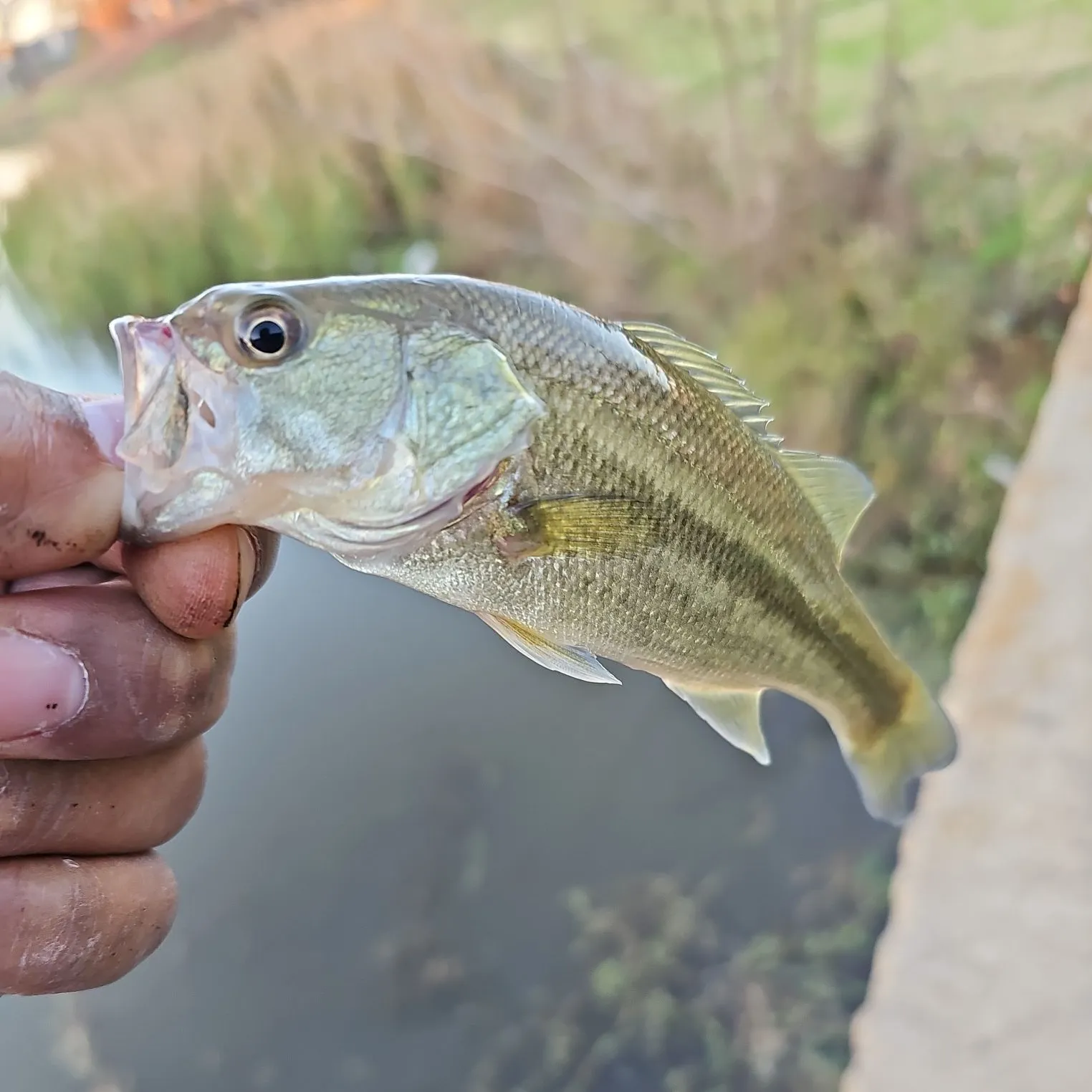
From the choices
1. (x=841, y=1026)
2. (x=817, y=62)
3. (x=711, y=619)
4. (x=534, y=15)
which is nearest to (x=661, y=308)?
(x=817, y=62)

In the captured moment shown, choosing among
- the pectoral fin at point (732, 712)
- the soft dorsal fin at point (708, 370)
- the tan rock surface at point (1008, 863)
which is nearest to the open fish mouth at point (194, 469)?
the soft dorsal fin at point (708, 370)

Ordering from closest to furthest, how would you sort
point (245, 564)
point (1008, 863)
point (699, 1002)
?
point (245, 564), point (1008, 863), point (699, 1002)

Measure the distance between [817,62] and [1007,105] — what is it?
941mm

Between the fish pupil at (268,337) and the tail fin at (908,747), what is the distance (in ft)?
3.64

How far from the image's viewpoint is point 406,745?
366 centimetres

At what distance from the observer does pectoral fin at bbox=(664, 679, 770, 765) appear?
48.0 inches

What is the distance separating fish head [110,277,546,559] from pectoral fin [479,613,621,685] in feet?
0.54

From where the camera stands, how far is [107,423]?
2.72 feet

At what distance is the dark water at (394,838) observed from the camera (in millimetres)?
3105

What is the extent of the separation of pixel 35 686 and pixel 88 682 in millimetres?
48

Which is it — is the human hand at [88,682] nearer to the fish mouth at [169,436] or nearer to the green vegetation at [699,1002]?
the fish mouth at [169,436]

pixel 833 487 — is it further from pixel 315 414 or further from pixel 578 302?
pixel 578 302

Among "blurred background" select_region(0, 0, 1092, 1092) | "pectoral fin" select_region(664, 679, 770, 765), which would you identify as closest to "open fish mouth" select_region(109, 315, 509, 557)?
"pectoral fin" select_region(664, 679, 770, 765)

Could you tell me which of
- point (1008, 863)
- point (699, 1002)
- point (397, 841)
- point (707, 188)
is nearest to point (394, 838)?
point (397, 841)
